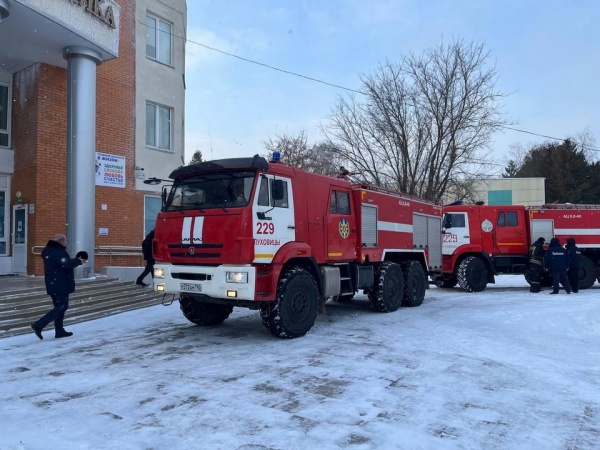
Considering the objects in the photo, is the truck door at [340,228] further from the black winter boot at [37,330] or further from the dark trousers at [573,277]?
the dark trousers at [573,277]

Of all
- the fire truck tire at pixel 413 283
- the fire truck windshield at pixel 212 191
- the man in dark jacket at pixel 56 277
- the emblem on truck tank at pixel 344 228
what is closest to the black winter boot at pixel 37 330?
the man in dark jacket at pixel 56 277

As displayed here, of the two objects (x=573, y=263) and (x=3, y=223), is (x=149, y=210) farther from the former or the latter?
(x=573, y=263)

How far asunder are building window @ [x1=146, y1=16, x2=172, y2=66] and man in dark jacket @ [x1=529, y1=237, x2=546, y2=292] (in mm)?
14046

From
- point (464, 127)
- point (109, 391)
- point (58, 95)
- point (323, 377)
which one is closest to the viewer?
point (109, 391)

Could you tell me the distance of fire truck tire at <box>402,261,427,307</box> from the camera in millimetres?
11672

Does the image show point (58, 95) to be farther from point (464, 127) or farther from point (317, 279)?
point (464, 127)

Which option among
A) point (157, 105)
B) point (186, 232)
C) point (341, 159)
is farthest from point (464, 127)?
point (186, 232)

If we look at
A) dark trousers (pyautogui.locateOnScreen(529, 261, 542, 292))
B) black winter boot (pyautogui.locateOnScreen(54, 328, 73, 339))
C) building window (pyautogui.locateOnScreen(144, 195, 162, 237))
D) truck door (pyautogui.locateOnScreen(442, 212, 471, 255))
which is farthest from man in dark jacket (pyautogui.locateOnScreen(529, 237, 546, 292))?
black winter boot (pyautogui.locateOnScreen(54, 328, 73, 339))

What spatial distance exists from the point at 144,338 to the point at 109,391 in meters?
2.81

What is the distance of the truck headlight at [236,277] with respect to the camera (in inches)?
279

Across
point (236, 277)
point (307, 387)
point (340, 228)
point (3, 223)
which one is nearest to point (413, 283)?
point (340, 228)

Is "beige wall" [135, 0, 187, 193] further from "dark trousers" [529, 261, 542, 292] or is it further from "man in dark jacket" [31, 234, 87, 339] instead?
"dark trousers" [529, 261, 542, 292]

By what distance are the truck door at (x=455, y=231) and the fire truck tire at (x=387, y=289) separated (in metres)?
5.31

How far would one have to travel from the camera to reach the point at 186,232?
768 centimetres
